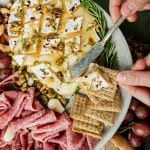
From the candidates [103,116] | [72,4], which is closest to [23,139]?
[103,116]

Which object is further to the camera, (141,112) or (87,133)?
(141,112)

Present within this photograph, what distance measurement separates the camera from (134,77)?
1374 mm

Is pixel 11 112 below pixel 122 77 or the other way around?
below

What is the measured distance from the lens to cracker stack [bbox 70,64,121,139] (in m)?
1.47

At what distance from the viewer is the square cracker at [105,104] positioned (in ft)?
4.81

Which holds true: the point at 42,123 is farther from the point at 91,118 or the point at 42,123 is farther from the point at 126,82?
the point at 126,82

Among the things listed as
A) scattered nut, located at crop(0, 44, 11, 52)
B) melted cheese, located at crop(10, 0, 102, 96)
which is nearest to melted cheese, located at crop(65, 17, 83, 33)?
melted cheese, located at crop(10, 0, 102, 96)

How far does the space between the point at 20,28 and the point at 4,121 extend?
0.32m

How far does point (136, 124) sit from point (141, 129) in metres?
0.03

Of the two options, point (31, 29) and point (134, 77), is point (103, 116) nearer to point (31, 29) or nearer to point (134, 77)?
point (134, 77)

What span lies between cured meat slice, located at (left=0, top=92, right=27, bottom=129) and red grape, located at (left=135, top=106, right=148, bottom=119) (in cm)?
39

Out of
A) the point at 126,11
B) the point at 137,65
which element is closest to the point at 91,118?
the point at 137,65

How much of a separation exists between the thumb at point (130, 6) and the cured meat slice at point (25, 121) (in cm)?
42

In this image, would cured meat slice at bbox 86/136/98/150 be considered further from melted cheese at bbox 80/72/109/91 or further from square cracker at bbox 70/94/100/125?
melted cheese at bbox 80/72/109/91
